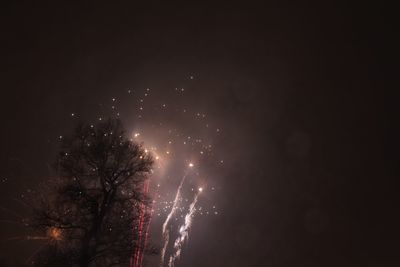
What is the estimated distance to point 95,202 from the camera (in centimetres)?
2241

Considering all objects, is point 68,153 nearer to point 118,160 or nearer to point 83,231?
point 118,160

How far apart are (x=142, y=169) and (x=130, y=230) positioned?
10.8 ft

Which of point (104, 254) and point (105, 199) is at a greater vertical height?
point (105, 199)

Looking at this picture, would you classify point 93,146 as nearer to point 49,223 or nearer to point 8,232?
point 49,223

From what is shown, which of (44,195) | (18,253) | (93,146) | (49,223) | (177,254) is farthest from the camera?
(18,253)

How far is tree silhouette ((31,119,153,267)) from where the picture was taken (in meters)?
21.8

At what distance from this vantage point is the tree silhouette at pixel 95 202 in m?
21.8

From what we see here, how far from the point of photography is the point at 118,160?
76.7 feet

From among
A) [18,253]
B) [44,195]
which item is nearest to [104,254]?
[44,195]

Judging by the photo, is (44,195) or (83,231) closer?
(83,231)

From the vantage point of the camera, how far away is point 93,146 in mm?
23062

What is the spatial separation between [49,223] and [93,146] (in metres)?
4.31

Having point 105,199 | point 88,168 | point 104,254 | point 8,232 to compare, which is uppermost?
point 8,232

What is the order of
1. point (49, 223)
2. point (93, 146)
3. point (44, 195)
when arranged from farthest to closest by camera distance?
1. point (44, 195)
2. point (93, 146)
3. point (49, 223)
